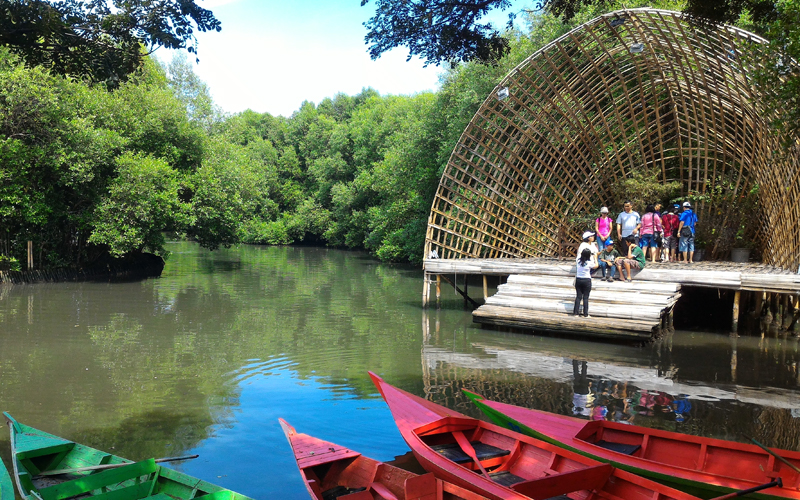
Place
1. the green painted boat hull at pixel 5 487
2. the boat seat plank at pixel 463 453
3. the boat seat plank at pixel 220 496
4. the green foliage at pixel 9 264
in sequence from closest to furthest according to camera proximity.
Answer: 1. the boat seat plank at pixel 220 496
2. the green painted boat hull at pixel 5 487
3. the boat seat plank at pixel 463 453
4. the green foliage at pixel 9 264

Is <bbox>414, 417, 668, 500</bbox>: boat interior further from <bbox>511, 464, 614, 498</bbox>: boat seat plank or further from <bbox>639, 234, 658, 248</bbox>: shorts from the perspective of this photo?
<bbox>639, 234, 658, 248</bbox>: shorts

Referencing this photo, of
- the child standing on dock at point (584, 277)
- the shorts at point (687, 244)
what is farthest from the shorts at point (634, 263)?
the shorts at point (687, 244)

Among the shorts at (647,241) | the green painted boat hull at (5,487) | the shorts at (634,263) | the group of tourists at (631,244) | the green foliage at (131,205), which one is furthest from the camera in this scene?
the green foliage at (131,205)

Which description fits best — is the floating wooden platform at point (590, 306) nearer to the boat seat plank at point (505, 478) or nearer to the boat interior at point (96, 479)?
the boat seat plank at point (505, 478)

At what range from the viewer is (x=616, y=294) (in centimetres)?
1453

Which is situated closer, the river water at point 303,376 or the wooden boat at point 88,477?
the wooden boat at point 88,477

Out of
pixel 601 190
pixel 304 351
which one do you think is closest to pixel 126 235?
pixel 304 351

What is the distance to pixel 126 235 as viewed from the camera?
2322 cm

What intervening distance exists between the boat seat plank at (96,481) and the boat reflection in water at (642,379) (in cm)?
470

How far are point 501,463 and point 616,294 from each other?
30.4ft

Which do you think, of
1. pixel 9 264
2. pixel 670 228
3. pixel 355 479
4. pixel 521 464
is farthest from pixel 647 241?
pixel 9 264

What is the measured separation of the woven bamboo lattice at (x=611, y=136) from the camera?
17344 millimetres

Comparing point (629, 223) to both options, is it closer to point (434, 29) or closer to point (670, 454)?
point (434, 29)

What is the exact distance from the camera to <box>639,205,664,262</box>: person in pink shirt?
682 inches
